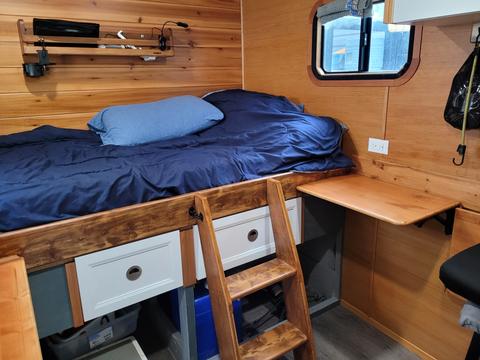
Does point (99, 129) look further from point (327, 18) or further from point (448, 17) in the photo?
point (448, 17)

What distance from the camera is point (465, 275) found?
123cm

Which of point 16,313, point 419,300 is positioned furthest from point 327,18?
point 16,313

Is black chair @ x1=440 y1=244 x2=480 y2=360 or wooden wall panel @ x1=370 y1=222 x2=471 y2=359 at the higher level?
black chair @ x1=440 y1=244 x2=480 y2=360

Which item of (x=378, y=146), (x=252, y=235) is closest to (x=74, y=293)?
(x=252, y=235)

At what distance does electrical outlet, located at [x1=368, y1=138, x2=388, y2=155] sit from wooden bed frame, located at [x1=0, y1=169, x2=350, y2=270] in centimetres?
53

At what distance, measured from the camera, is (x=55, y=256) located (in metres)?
1.31

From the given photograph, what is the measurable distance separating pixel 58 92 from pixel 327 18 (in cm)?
166

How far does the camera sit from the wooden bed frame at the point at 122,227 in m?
1.26

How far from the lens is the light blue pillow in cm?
204

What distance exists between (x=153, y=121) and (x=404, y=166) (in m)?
1.37

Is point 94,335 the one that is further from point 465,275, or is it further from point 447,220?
point 447,220

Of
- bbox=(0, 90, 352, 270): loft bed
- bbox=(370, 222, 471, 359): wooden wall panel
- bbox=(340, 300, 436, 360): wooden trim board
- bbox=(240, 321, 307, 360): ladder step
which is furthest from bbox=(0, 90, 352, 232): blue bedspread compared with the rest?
bbox=(340, 300, 436, 360): wooden trim board

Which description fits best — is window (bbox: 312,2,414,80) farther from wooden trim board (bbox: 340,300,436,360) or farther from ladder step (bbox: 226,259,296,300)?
wooden trim board (bbox: 340,300,436,360)

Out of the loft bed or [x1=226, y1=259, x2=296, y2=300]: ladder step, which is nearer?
the loft bed
